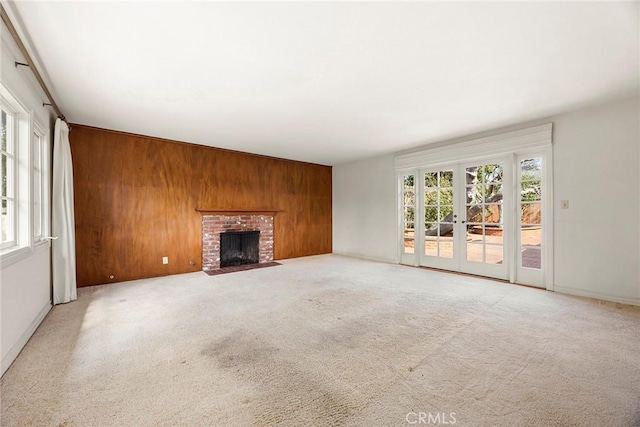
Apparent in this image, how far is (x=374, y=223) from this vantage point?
610 cm

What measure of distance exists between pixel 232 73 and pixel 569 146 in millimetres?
4158

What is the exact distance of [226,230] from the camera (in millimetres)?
5336

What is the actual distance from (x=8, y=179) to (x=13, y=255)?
2.48ft

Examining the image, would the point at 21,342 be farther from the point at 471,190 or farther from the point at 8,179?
the point at 471,190

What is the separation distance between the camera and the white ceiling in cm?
178

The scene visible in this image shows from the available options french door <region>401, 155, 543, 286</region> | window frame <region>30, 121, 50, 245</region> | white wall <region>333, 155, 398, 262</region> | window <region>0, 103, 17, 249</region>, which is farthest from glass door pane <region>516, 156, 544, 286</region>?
window frame <region>30, 121, 50, 245</region>

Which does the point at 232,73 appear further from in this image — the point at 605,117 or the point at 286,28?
the point at 605,117

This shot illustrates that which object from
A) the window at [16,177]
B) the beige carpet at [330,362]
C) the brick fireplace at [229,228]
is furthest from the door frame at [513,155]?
the window at [16,177]

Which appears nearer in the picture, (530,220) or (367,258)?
(530,220)

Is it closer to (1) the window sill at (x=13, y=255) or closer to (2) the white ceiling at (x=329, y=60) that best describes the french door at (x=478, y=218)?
(2) the white ceiling at (x=329, y=60)

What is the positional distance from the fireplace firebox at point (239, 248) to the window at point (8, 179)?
120 inches

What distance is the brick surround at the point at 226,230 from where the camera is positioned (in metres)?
5.09

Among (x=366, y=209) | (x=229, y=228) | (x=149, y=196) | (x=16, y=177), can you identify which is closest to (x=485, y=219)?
(x=366, y=209)

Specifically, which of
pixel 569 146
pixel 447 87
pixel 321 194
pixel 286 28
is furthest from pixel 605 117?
pixel 321 194
